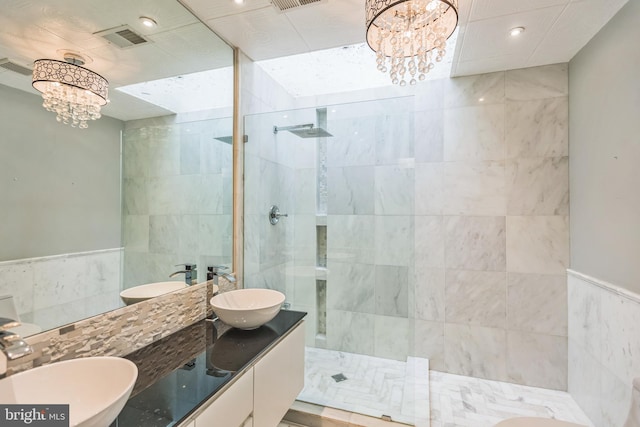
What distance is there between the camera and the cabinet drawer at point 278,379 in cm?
134

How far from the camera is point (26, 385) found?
2.87ft

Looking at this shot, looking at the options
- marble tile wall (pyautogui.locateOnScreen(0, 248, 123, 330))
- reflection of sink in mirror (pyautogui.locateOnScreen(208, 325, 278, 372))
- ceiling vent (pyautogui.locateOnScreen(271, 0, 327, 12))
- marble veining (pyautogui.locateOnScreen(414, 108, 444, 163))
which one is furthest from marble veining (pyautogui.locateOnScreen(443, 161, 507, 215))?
marble tile wall (pyautogui.locateOnScreen(0, 248, 123, 330))

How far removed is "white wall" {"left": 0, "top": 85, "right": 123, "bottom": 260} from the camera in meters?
0.99

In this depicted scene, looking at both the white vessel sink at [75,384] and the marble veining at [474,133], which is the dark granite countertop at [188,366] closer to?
the white vessel sink at [75,384]

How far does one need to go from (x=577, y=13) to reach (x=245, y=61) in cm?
217

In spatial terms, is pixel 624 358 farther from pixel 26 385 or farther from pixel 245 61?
pixel 245 61

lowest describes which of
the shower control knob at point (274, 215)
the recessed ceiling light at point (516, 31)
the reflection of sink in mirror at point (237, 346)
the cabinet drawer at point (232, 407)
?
the cabinet drawer at point (232, 407)

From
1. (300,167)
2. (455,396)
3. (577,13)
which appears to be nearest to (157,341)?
(300,167)

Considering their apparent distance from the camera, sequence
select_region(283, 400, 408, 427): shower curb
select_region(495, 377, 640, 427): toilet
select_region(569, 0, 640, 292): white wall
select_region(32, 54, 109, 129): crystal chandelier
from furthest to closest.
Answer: select_region(283, 400, 408, 427): shower curb → select_region(569, 0, 640, 292): white wall → select_region(495, 377, 640, 427): toilet → select_region(32, 54, 109, 129): crystal chandelier

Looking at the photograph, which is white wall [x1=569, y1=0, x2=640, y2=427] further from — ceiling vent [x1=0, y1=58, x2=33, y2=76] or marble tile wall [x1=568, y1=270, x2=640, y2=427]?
ceiling vent [x1=0, y1=58, x2=33, y2=76]

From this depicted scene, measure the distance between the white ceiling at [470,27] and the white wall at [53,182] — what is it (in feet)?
3.54

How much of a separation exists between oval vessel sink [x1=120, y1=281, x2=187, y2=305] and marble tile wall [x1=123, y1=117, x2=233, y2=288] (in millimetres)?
30

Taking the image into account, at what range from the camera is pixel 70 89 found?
3.83 ft

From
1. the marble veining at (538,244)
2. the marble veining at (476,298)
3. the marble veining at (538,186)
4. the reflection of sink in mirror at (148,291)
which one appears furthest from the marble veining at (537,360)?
the reflection of sink in mirror at (148,291)
